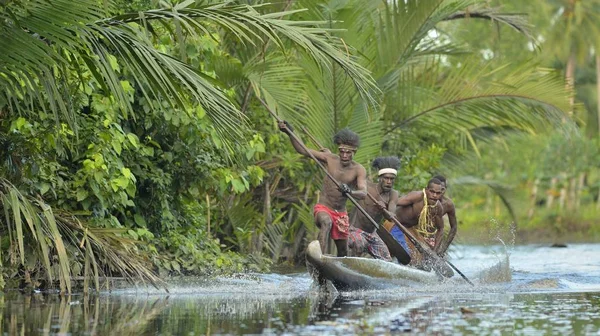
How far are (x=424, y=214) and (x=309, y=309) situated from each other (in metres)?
3.84

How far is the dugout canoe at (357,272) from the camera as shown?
39.0 feet

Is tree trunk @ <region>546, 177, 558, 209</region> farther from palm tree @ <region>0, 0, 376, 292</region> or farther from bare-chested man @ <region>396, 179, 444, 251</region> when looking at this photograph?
palm tree @ <region>0, 0, 376, 292</region>

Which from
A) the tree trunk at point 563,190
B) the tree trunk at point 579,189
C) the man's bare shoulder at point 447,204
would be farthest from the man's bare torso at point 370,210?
the tree trunk at point 579,189

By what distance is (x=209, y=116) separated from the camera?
9797 mm

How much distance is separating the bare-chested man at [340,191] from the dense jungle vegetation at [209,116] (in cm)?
48

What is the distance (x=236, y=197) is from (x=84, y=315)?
687 centimetres

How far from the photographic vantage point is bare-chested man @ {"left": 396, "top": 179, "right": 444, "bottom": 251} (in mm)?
13953

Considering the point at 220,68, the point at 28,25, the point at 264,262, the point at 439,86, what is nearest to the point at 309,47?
the point at 28,25

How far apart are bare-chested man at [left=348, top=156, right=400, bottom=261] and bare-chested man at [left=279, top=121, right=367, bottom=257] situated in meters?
0.41

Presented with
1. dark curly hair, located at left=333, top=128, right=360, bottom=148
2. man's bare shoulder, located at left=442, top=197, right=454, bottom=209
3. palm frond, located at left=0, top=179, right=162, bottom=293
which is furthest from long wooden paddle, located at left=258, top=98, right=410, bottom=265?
palm frond, located at left=0, top=179, right=162, bottom=293

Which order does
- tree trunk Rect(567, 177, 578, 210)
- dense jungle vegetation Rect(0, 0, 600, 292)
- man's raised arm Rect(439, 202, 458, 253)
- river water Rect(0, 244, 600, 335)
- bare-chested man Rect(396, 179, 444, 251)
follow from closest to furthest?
1. river water Rect(0, 244, 600, 335)
2. dense jungle vegetation Rect(0, 0, 600, 292)
3. bare-chested man Rect(396, 179, 444, 251)
4. man's raised arm Rect(439, 202, 458, 253)
5. tree trunk Rect(567, 177, 578, 210)

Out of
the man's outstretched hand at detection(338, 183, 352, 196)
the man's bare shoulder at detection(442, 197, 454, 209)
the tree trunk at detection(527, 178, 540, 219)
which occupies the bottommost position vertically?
the man's outstretched hand at detection(338, 183, 352, 196)

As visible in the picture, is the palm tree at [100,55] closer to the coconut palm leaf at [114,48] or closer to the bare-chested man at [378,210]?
the coconut palm leaf at [114,48]

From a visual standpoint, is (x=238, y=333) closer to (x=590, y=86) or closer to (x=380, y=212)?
(x=380, y=212)
